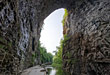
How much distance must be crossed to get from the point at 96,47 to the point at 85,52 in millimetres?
1153

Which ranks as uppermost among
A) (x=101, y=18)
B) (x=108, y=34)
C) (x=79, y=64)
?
(x=101, y=18)

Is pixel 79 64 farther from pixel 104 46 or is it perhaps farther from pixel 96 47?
pixel 104 46

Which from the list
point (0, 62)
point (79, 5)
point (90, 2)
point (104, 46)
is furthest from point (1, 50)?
point (79, 5)

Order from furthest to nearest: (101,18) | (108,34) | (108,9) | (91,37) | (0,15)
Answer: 1. (91,37)
2. (101,18)
3. (108,9)
4. (108,34)
5. (0,15)

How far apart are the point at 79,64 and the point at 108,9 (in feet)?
15.0

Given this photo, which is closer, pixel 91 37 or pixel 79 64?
pixel 91 37

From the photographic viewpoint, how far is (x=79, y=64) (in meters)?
5.89

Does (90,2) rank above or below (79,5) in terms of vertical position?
below

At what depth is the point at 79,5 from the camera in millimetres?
6930

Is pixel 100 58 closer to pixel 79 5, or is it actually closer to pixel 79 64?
pixel 79 64

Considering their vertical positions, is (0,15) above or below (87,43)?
above

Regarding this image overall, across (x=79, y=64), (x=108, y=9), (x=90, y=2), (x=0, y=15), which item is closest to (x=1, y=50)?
(x=0, y=15)

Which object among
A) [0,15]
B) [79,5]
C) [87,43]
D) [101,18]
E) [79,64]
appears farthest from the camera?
[79,5]

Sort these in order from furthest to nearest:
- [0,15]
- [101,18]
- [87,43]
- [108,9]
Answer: [87,43], [101,18], [108,9], [0,15]
